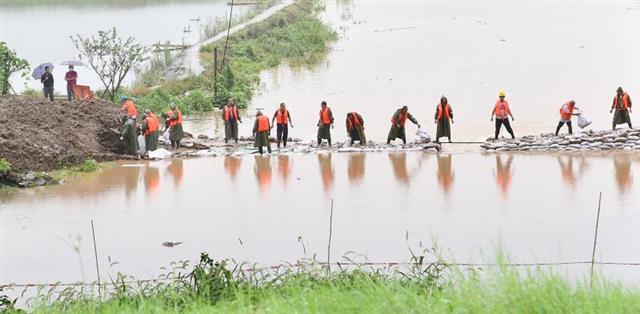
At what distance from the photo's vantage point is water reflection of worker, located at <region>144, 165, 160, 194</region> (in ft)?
54.2

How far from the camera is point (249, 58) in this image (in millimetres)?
34469

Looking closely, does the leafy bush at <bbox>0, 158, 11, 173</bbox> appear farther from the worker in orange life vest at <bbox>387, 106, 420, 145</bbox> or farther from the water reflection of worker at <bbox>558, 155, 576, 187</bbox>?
the water reflection of worker at <bbox>558, 155, 576, 187</bbox>

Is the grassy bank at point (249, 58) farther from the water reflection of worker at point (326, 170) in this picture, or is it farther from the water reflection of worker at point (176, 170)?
the water reflection of worker at point (326, 170)

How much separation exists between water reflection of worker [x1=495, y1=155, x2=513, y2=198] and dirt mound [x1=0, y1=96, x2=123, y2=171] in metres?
7.29

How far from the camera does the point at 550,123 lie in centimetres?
2223

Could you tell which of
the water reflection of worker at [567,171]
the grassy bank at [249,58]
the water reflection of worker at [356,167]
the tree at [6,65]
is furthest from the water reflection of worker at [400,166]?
the tree at [6,65]

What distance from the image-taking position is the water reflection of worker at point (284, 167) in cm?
1717

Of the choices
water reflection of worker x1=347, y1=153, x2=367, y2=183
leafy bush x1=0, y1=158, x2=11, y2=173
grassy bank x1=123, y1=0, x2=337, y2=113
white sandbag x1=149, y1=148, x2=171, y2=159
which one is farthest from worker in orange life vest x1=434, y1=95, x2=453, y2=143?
leafy bush x1=0, y1=158, x2=11, y2=173

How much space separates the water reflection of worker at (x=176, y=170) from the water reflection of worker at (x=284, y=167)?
5.81ft

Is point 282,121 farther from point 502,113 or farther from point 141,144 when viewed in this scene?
point 502,113

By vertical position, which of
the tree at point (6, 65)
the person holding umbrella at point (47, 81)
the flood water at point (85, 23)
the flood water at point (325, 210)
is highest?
the flood water at point (85, 23)

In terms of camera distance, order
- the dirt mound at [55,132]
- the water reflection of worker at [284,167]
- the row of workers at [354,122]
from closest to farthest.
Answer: the water reflection of worker at [284,167] → the dirt mound at [55,132] → the row of workers at [354,122]

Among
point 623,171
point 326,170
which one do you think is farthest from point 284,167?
point 623,171

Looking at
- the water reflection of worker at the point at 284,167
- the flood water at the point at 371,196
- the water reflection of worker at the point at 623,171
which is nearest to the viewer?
the flood water at the point at 371,196
